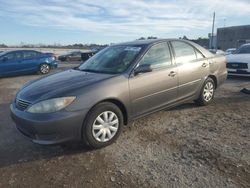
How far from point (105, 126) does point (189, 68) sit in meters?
2.34

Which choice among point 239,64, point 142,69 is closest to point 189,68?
point 142,69

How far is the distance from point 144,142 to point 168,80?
1.34 metres

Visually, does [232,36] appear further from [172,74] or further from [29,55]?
[172,74]

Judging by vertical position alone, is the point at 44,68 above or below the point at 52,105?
below

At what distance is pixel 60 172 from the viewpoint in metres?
3.81

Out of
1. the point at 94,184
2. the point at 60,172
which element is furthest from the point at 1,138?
the point at 94,184

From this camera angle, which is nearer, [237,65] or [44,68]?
[237,65]

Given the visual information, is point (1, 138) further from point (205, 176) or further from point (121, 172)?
point (205, 176)

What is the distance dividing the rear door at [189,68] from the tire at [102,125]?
1693 mm

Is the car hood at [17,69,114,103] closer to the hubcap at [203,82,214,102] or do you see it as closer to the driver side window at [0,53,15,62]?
the hubcap at [203,82,214,102]

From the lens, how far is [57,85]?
4.57 meters

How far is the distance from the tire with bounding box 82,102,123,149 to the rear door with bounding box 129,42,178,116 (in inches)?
16.2

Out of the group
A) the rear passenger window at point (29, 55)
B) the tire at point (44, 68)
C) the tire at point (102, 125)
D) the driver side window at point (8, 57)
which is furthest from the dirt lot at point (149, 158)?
the tire at point (44, 68)

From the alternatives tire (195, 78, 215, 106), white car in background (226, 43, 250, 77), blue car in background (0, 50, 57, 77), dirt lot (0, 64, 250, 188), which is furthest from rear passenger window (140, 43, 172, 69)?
blue car in background (0, 50, 57, 77)
